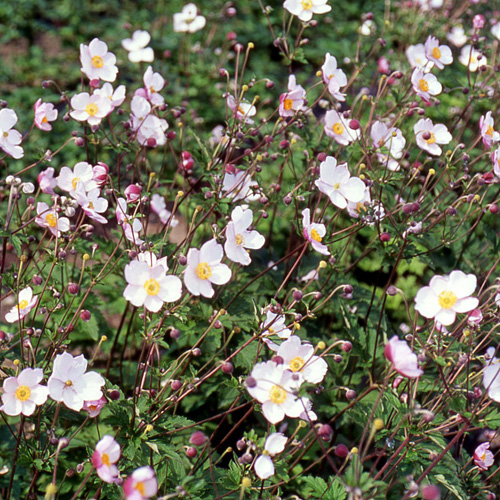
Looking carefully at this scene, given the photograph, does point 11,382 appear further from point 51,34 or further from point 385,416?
point 51,34

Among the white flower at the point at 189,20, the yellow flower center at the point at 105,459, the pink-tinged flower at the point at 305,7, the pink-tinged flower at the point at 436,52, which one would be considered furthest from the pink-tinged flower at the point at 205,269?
the white flower at the point at 189,20

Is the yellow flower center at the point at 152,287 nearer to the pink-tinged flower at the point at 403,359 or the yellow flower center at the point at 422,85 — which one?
the pink-tinged flower at the point at 403,359

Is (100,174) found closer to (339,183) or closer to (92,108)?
(92,108)

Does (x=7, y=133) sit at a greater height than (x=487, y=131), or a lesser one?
lesser

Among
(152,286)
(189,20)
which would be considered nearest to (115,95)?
(152,286)

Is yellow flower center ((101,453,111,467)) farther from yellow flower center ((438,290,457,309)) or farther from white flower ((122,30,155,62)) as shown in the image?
white flower ((122,30,155,62))

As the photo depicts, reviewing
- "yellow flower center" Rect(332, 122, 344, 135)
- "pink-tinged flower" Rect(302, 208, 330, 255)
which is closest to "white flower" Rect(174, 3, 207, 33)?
"yellow flower center" Rect(332, 122, 344, 135)
